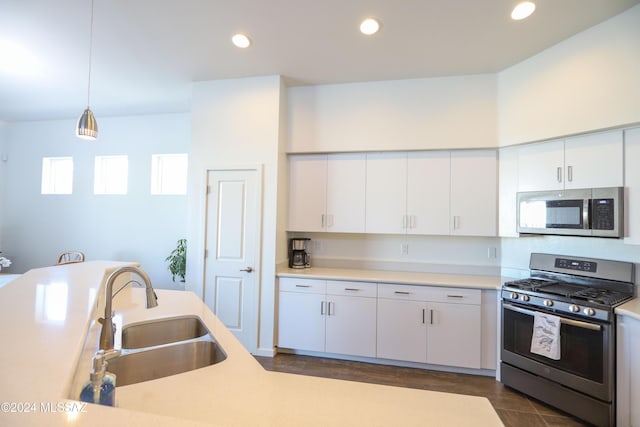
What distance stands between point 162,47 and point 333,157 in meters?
2.02

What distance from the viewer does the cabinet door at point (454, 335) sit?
2943mm

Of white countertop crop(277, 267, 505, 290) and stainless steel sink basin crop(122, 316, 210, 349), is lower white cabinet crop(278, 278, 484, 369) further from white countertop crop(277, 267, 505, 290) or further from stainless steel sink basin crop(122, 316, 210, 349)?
stainless steel sink basin crop(122, 316, 210, 349)

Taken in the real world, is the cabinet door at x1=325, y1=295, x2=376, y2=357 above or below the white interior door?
below

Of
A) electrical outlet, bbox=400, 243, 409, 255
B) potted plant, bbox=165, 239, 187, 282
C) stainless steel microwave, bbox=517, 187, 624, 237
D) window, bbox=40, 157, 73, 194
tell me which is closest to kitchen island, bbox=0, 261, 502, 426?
stainless steel microwave, bbox=517, 187, 624, 237

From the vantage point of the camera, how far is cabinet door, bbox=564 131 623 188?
2416mm

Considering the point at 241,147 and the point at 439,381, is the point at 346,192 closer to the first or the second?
the point at 241,147

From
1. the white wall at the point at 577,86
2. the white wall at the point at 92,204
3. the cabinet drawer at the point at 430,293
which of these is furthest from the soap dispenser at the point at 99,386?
the white wall at the point at 92,204

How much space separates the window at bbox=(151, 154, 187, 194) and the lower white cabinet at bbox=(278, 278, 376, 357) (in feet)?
8.48

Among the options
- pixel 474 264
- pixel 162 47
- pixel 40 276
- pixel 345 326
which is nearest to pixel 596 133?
pixel 474 264

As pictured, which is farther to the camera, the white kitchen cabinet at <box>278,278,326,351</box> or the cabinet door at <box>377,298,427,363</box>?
the white kitchen cabinet at <box>278,278,326,351</box>

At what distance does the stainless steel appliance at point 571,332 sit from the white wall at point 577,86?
1204mm

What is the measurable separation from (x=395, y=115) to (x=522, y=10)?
1381 mm

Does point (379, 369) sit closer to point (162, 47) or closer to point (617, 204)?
point (617, 204)

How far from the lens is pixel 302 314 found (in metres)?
3.33
